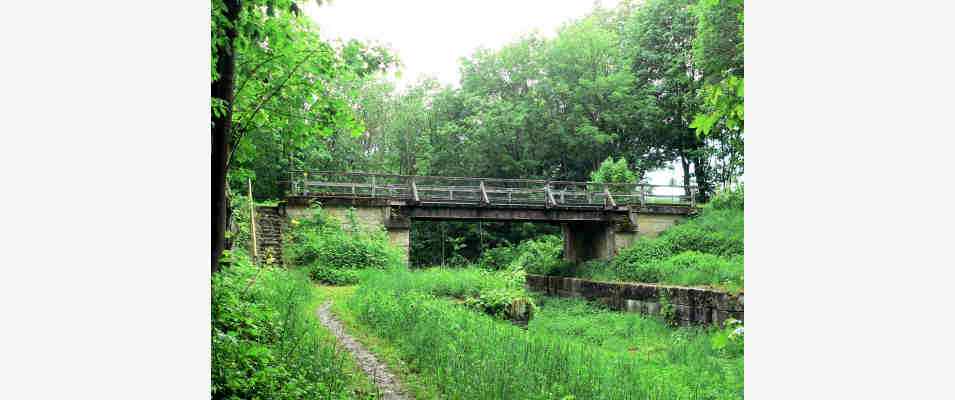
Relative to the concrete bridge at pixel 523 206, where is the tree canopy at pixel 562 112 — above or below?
above

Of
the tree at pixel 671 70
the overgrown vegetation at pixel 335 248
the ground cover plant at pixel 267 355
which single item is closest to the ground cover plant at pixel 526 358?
the ground cover plant at pixel 267 355

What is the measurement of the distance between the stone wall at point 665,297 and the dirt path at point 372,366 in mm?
6662

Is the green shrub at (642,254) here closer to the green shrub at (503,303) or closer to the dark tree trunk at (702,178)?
the dark tree trunk at (702,178)

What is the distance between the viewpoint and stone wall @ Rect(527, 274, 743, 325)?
13.1 meters

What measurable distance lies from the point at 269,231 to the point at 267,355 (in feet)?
44.4

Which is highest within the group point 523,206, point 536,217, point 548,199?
point 548,199

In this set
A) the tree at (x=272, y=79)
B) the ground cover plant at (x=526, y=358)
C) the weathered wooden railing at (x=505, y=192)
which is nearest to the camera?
the tree at (x=272, y=79)

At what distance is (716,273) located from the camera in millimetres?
15633

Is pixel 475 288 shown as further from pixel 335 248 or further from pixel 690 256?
pixel 690 256

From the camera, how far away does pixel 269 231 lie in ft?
57.0

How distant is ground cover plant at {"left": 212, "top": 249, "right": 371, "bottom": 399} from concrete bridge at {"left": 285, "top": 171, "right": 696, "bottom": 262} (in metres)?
11.3

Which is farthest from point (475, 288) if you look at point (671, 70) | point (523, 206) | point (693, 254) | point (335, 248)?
point (671, 70)

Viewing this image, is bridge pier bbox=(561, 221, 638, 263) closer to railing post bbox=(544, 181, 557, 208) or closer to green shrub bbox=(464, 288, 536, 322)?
railing post bbox=(544, 181, 557, 208)

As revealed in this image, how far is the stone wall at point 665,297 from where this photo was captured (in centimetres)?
1309
